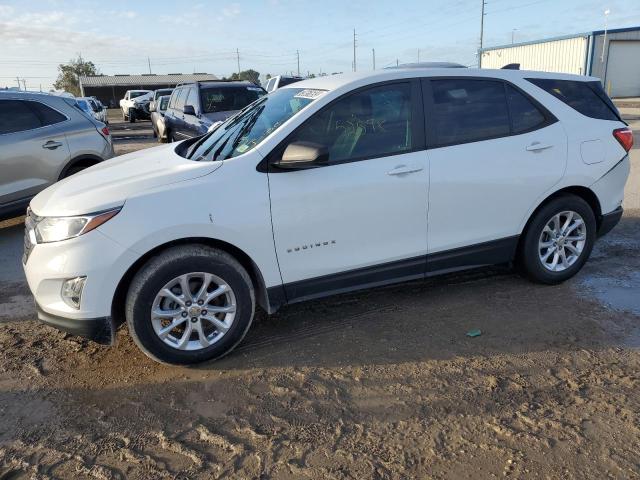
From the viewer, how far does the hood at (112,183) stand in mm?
3275

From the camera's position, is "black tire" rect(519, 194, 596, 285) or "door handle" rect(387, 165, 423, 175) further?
"black tire" rect(519, 194, 596, 285)

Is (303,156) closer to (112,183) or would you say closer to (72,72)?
(112,183)

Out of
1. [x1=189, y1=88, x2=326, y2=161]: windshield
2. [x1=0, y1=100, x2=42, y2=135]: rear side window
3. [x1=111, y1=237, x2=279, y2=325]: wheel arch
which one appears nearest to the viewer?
[x1=111, y1=237, x2=279, y2=325]: wheel arch

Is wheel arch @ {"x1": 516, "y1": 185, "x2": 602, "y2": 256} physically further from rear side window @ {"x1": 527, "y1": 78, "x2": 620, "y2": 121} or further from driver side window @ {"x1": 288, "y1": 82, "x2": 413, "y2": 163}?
driver side window @ {"x1": 288, "y1": 82, "x2": 413, "y2": 163}

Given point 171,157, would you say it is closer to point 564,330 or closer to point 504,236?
point 504,236

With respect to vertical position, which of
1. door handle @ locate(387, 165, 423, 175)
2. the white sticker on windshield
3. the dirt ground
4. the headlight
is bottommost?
the dirt ground

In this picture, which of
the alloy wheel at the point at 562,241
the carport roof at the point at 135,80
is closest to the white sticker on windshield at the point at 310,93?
the alloy wheel at the point at 562,241

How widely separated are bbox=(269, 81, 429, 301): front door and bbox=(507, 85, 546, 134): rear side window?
875 millimetres

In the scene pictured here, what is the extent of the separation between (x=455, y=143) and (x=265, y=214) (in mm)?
1612

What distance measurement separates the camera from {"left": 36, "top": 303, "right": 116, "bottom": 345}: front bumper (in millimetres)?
3248

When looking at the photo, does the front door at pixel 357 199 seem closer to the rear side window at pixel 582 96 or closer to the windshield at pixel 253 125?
the windshield at pixel 253 125

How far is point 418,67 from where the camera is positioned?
4320 mm

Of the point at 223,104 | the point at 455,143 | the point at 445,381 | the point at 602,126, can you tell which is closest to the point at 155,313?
the point at 445,381

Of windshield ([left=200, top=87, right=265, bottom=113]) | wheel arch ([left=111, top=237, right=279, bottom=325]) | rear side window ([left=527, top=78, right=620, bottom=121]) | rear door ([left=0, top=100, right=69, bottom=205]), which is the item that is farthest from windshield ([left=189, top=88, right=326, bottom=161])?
windshield ([left=200, top=87, right=265, bottom=113])
